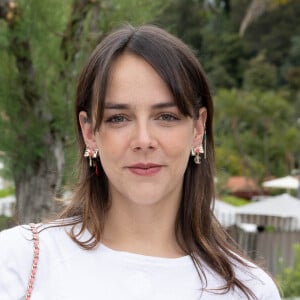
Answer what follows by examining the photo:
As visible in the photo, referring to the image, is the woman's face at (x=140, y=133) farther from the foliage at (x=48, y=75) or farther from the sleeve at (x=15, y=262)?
the foliage at (x=48, y=75)

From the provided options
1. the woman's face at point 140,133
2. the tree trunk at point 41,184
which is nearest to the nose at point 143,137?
the woman's face at point 140,133

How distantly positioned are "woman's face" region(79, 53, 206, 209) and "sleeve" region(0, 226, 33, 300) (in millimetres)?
209

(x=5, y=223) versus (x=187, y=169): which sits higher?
(x=187, y=169)

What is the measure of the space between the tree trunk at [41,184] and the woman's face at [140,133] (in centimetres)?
274

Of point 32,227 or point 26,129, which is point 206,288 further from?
point 26,129

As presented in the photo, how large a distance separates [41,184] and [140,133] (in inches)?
118

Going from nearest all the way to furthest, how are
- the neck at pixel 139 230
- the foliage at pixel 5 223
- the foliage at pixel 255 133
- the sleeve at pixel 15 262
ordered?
1. the sleeve at pixel 15 262
2. the neck at pixel 139 230
3. the foliage at pixel 5 223
4. the foliage at pixel 255 133

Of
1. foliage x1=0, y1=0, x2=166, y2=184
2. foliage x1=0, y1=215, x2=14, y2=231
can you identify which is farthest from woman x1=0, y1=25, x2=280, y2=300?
foliage x1=0, y1=0, x2=166, y2=184

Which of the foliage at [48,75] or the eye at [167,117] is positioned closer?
the eye at [167,117]

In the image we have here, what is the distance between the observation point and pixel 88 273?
4.84ft

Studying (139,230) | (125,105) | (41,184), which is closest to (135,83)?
(125,105)

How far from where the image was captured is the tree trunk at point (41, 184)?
427 centimetres

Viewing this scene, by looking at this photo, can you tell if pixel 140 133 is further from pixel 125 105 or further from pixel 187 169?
pixel 187 169

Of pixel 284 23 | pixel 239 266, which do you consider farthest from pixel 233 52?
pixel 239 266
